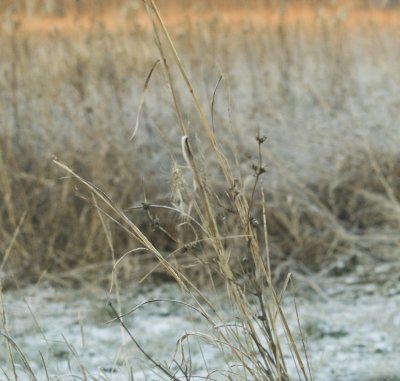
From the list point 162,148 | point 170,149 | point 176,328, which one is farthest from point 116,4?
point 176,328

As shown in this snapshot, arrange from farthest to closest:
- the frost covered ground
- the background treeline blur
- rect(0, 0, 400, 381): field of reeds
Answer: the background treeline blur
rect(0, 0, 400, 381): field of reeds
the frost covered ground

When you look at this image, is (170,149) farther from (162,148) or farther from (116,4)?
(116,4)

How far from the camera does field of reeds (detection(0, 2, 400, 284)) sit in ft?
9.95

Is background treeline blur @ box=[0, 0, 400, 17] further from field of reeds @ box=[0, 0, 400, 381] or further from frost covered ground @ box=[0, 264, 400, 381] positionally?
frost covered ground @ box=[0, 264, 400, 381]

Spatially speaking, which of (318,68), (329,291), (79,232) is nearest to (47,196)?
(79,232)

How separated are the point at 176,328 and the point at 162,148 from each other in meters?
1.10

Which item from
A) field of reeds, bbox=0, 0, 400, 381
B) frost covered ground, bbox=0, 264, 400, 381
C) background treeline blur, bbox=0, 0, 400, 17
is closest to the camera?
frost covered ground, bbox=0, 264, 400, 381

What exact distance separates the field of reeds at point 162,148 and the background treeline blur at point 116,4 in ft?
0.24

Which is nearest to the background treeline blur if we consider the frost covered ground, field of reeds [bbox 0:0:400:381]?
field of reeds [bbox 0:0:400:381]

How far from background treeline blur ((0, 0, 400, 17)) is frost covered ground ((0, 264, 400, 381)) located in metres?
1.29

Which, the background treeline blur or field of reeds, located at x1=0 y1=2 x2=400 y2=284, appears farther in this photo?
→ the background treeline blur

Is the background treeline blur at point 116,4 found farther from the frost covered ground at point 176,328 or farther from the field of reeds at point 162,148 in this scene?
the frost covered ground at point 176,328

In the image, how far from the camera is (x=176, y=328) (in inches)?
94.3

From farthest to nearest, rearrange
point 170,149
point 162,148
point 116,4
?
point 116,4, point 162,148, point 170,149
